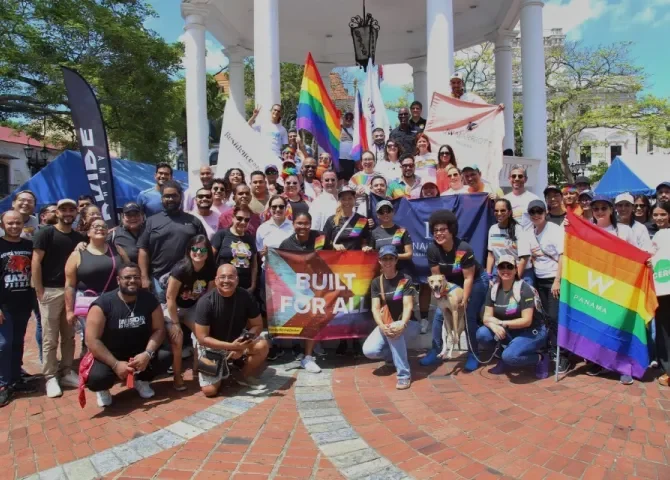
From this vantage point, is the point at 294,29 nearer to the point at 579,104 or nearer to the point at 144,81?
the point at 144,81

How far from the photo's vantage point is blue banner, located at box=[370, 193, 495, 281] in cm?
607

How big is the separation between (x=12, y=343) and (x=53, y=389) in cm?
59

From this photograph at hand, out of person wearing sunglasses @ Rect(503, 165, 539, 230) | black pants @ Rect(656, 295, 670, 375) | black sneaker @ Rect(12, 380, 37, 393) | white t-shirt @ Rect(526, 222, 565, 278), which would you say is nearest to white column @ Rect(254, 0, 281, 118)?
person wearing sunglasses @ Rect(503, 165, 539, 230)

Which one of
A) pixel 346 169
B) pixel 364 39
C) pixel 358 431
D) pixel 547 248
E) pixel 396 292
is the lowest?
pixel 358 431

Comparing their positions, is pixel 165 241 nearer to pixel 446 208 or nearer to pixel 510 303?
pixel 446 208

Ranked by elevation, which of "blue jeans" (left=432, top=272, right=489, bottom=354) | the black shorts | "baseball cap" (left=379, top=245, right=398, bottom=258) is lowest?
"blue jeans" (left=432, top=272, right=489, bottom=354)

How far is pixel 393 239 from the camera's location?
5.40 meters

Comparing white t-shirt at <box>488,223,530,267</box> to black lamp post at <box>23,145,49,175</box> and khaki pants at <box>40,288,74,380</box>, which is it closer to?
khaki pants at <box>40,288,74,380</box>

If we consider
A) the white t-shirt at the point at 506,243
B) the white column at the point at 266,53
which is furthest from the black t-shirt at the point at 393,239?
the white column at the point at 266,53

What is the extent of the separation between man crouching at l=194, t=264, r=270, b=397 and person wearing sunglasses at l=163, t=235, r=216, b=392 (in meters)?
0.21

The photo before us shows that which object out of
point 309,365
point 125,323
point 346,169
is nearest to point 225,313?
point 125,323

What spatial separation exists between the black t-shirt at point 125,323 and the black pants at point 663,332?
4.76 m

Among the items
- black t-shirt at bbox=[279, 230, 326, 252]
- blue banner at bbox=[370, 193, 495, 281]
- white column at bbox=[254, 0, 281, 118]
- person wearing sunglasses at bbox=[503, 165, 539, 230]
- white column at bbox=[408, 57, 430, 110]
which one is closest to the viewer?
black t-shirt at bbox=[279, 230, 326, 252]

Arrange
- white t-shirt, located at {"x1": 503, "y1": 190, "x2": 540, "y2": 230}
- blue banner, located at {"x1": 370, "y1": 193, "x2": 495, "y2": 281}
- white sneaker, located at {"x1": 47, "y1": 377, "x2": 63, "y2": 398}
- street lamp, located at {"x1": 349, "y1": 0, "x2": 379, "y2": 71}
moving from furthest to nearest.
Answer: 1. street lamp, located at {"x1": 349, "y1": 0, "x2": 379, "y2": 71}
2. blue banner, located at {"x1": 370, "y1": 193, "x2": 495, "y2": 281}
3. white t-shirt, located at {"x1": 503, "y1": 190, "x2": 540, "y2": 230}
4. white sneaker, located at {"x1": 47, "y1": 377, "x2": 63, "y2": 398}
